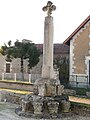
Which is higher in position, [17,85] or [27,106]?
[17,85]

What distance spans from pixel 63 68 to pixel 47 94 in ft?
48.4

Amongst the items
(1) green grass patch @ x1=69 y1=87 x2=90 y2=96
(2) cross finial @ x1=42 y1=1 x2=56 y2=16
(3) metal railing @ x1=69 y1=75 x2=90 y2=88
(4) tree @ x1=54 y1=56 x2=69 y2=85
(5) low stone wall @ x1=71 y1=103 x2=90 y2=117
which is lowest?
(5) low stone wall @ x1=71 y1=103 x2=90 y2=117

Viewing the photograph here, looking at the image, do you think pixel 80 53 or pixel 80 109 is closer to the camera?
pixel 80 109

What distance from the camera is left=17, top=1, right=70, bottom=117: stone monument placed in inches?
547

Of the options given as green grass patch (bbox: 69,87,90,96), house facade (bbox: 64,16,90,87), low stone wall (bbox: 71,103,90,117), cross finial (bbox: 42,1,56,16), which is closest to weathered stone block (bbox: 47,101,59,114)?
low stone wall (bbox: 71,103,90,117)

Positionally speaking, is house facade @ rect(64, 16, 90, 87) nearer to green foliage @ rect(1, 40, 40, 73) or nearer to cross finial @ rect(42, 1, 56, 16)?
green foliage @ rect(1, 40, 40, 73)

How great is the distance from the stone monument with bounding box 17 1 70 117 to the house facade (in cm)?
902

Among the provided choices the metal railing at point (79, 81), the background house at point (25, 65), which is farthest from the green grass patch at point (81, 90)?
the background house at point (25, 65)

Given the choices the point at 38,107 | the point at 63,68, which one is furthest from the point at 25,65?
the point at 38,107

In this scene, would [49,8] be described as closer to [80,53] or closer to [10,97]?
[10,97]

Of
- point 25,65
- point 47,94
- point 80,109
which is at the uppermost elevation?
point 25,65

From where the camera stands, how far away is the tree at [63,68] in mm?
26359

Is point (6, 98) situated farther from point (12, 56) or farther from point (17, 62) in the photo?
point (17, 62)

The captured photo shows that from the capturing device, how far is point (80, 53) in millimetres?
24641
